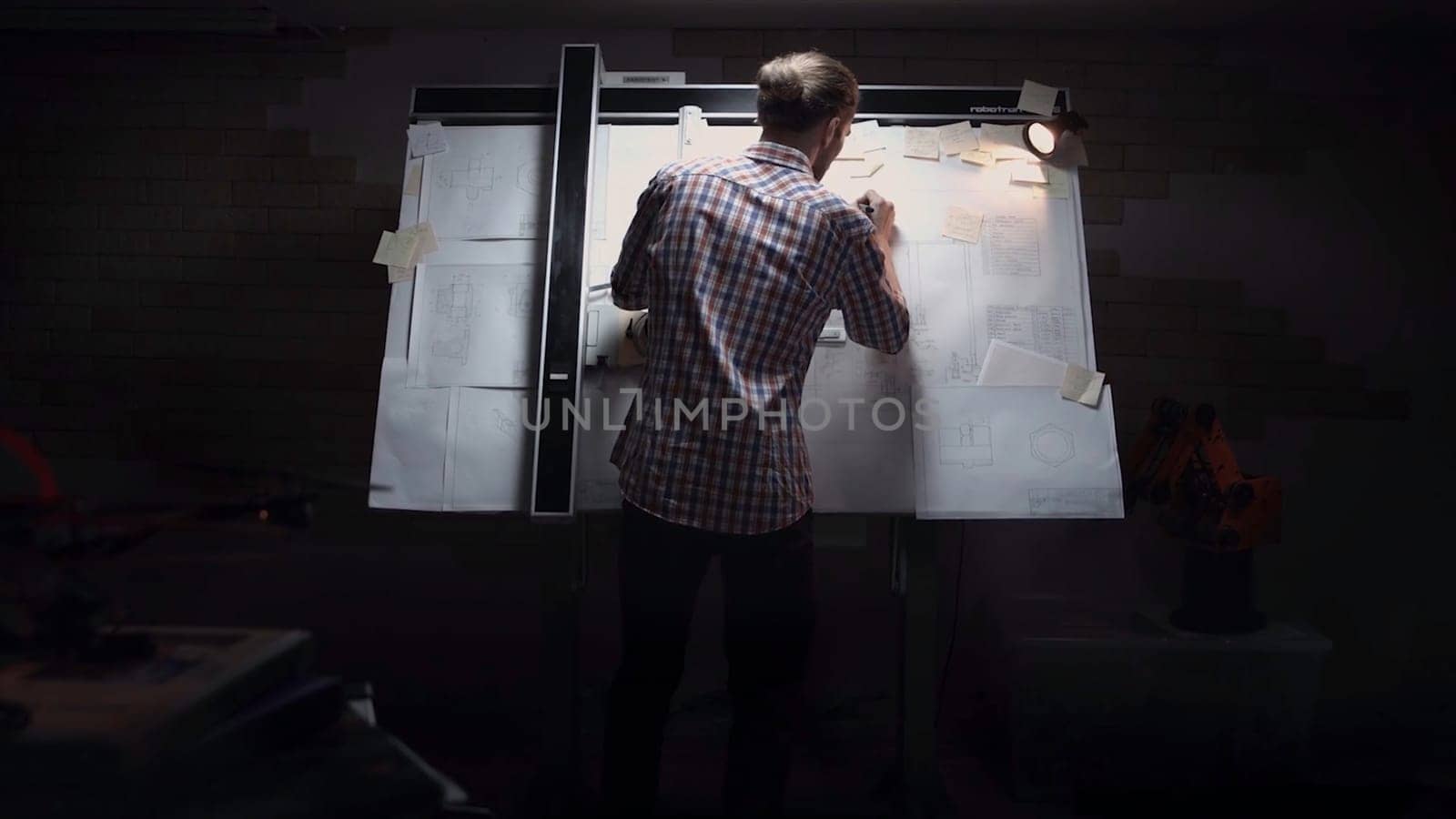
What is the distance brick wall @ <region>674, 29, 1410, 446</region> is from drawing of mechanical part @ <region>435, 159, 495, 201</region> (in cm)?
84

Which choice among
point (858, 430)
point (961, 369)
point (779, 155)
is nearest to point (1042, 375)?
point (961, 369)

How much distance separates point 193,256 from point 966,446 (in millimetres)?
1907

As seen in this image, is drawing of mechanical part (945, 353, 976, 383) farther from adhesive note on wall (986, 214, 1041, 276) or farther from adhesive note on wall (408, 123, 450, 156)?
adhesive note on wall (408, 123, 450, 156)

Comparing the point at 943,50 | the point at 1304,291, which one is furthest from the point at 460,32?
the point at 1304,291

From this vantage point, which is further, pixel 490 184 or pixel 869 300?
pixel 490 184

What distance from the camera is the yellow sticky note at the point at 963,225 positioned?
173cm

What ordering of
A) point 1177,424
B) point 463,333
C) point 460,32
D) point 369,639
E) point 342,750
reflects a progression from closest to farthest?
1. point 342,750
2. point 463,333
3. point 1177,424
4. point 369,639
5. point 460,32

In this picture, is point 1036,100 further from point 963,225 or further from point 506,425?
point 506,425

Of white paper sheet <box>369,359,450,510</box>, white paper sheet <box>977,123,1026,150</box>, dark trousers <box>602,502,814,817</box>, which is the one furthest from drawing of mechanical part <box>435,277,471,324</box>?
white paper sheet <box>977,123,1026,150</box>

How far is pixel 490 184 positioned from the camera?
5.66 ft

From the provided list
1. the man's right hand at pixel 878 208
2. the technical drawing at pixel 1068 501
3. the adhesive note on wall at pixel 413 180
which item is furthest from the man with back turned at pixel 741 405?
the adhesive note on wall at pixel 413 180

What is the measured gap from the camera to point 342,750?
1.50 meters

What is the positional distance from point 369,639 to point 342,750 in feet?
2.00

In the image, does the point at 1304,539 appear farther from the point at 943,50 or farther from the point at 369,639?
the point at 369,639
